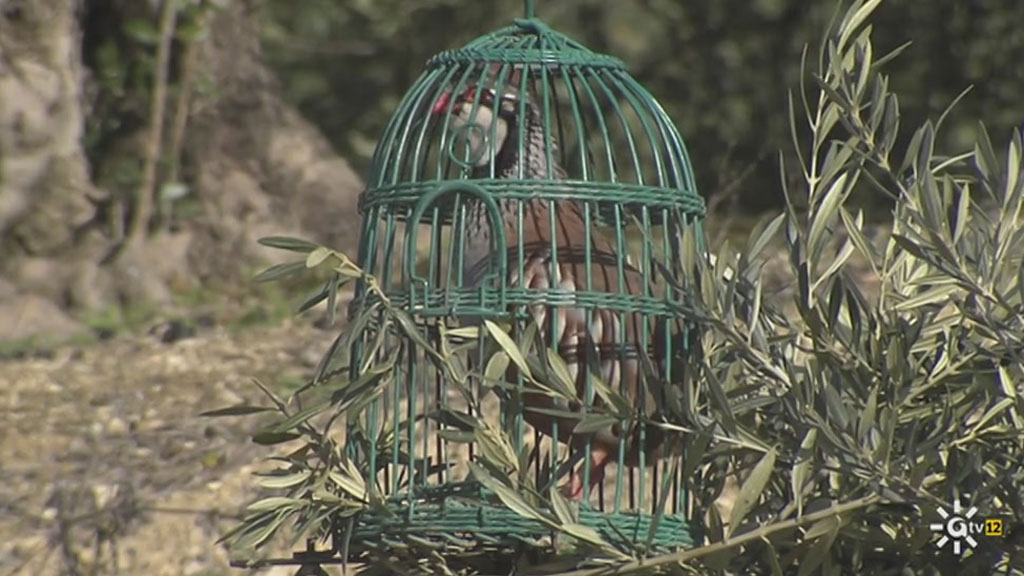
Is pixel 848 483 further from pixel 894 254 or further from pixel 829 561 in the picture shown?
pixel 894 254

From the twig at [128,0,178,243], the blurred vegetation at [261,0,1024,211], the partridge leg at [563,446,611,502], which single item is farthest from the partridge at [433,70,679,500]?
the blurred vegetation at [261,0,1024,211]

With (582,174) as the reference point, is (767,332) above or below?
below

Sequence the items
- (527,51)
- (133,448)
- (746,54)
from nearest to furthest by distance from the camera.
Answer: (527,51) → (133,448) → (746,54)

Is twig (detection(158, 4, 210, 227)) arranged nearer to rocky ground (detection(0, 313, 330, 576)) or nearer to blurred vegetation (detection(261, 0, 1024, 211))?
rocky ground (detection(0, 313, 330, 576))

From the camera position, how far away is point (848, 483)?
4402 mm

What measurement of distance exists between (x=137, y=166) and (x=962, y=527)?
5.90 metres

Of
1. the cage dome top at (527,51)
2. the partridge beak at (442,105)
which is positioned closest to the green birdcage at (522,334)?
the cage dome top at (527,51)

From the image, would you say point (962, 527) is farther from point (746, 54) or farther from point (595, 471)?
point (746, 54)

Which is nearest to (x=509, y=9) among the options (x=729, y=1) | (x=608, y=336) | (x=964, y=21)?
(x=729, y=1)

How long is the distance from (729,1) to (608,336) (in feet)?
22.9

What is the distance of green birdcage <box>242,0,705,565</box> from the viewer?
14.3 feet

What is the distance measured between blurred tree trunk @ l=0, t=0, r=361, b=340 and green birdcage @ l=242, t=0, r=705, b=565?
419 centimetres

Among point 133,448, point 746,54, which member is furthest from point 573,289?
point 746,54

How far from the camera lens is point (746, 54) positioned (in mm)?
11750
